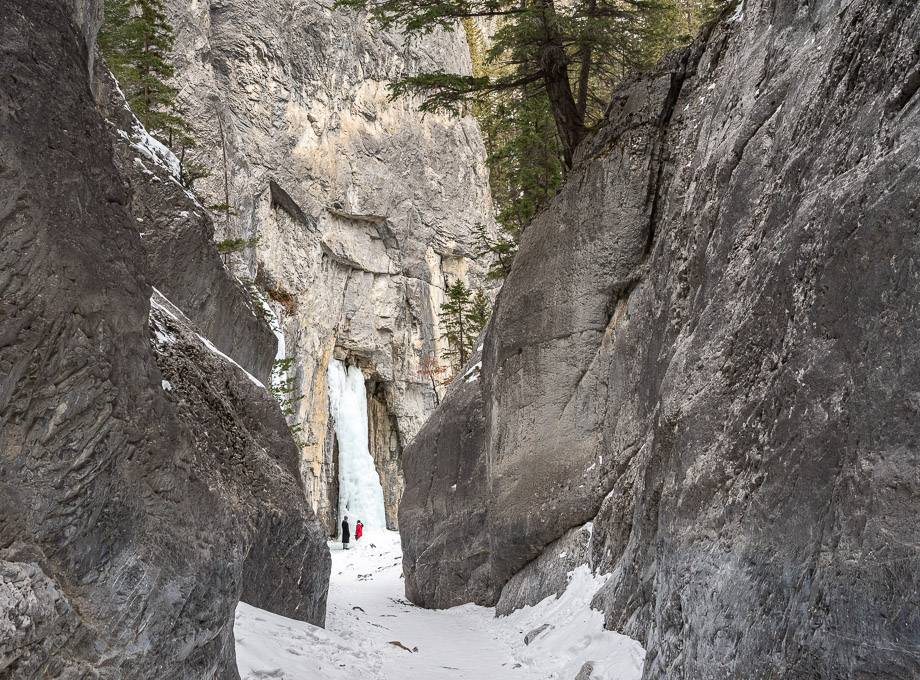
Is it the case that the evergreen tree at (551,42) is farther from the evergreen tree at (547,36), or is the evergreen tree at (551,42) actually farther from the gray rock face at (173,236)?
the gray rock face at (173,236)

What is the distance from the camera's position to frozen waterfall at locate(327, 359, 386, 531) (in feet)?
112

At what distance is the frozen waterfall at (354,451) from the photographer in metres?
34.1

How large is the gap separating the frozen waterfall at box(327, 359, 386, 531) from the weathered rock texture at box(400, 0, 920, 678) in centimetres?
2542

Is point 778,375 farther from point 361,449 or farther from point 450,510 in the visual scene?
point 361,449

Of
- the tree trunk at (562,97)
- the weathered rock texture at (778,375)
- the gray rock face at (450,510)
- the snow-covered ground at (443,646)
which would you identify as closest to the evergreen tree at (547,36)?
the tree trunk at (562,97)

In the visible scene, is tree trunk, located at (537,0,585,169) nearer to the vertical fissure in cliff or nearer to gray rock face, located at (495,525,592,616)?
gray rock face, located at (495,525,592,616)

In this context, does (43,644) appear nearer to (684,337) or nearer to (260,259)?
(684,337)

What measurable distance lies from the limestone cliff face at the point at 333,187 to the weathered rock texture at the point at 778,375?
2517cm

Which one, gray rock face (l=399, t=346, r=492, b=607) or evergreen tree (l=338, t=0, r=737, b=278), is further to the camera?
gray rock face (l=399, t=346, r=492, b=607)

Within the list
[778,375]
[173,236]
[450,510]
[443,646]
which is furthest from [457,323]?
[778,375]

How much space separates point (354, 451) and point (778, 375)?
32.7 metres

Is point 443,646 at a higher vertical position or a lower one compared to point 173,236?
lower

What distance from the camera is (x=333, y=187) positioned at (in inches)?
1410

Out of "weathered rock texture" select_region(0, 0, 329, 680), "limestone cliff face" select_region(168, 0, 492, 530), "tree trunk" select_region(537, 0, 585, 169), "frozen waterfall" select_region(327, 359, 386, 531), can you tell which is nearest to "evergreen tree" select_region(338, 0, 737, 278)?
"tree trunk" select_region(537, 0, 585, 169)
